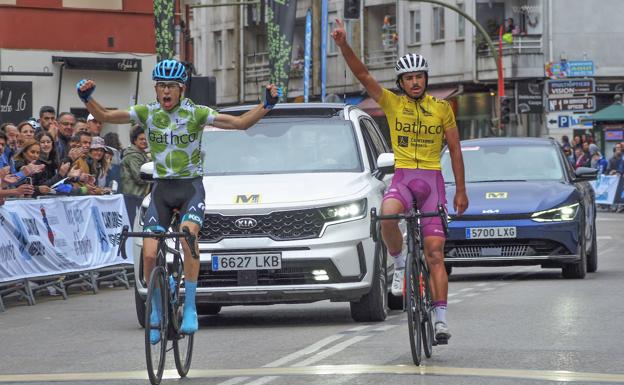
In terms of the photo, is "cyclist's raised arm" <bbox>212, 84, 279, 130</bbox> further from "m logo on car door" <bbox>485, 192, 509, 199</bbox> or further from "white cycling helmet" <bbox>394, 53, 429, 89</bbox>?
"m logo on car door" <bbox>485, 192, 509, 199</bbox>

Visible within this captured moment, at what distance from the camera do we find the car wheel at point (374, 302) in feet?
47.3

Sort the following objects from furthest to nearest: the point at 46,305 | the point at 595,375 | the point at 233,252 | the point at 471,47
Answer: the point at 471,47, the point at 46,305, the point at 233,252, the point at 595,375

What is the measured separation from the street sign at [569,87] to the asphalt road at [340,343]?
3912cm

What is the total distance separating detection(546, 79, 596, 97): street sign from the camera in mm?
57156

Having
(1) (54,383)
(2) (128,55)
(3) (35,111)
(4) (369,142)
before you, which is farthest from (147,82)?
(1) (54,383)

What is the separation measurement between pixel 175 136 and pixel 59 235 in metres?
8.52

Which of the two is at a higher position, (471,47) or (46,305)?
(471,47)

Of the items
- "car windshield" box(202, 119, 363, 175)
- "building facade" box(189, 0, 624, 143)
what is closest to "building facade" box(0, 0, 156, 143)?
"building facade" box(189, 0, 624, 143)

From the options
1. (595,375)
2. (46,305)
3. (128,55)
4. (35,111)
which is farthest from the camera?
(128,55)

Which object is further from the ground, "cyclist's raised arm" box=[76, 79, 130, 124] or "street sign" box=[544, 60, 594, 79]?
"street sign" box=[544, 60, 594, 79]

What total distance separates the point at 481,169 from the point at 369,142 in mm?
5124

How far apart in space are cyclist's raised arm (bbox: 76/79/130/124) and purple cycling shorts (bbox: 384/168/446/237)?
182 centimetres

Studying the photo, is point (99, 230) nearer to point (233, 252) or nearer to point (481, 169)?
point (481, 169)

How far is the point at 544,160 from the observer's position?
2084 centimetres
